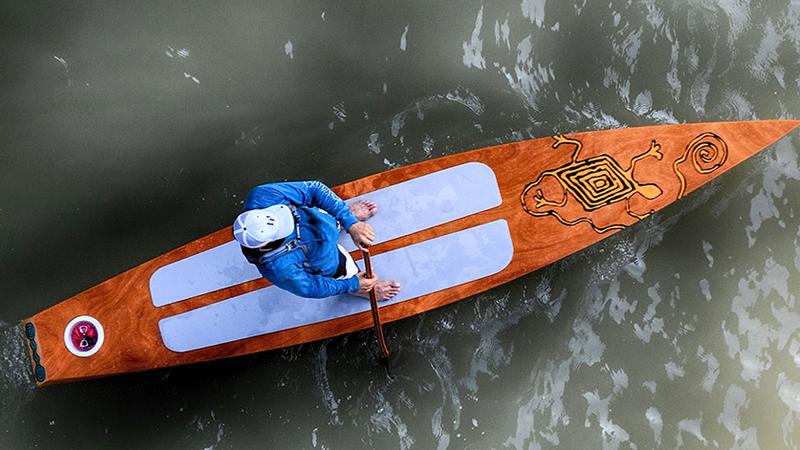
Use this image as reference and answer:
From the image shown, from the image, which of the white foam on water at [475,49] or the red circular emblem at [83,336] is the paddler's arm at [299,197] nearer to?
the red circular emblem at [83,336]

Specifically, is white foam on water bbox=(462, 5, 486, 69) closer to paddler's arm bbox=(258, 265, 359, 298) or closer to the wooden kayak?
the wooden kayak

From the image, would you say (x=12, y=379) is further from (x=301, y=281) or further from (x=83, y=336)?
(x=301, y=281)

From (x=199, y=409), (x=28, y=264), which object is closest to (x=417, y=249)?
(x=199, y=409)

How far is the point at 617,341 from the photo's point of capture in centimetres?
334

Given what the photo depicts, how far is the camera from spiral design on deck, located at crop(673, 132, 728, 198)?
317 centimetres

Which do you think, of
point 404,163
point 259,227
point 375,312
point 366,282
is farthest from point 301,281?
point 404,163

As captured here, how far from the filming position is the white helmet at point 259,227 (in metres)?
2.10

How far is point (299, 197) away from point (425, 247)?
90 cm

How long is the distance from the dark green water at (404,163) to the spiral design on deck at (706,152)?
0.28m

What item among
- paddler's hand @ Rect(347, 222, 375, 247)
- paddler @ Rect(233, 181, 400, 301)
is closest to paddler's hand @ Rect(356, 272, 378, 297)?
paddler @ Rect(233, 181, 400, 301)

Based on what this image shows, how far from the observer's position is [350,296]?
3.05 metres

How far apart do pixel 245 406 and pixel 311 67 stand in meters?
2.02

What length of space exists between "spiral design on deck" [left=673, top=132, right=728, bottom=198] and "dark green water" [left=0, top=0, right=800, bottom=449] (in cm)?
28

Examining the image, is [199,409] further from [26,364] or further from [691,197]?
[691,197]
